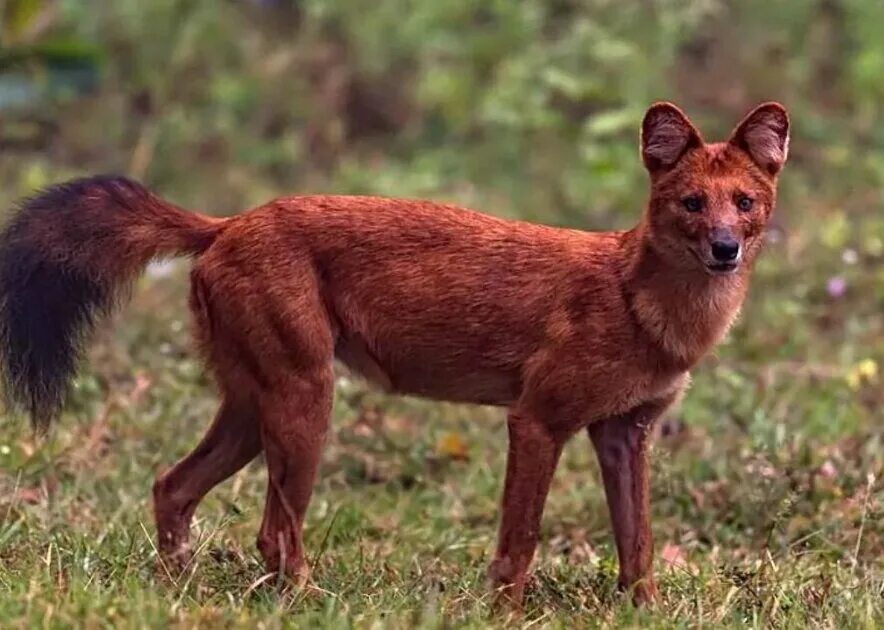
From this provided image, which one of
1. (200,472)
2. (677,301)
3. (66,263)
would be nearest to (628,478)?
(677,301)

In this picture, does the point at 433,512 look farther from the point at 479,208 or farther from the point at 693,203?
the point at 479,208

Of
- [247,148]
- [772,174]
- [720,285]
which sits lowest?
[247,148]

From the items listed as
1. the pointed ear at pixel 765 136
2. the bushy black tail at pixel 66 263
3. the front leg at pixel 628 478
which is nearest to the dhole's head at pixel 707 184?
the pointed ear at pixel 765 136

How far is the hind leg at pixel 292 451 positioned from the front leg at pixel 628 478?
2.97 ft

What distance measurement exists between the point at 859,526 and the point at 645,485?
41.1 inches

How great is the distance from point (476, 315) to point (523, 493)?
580mm

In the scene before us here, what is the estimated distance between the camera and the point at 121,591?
4551 mm

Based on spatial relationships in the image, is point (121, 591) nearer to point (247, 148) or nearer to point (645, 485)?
point (645, 485)

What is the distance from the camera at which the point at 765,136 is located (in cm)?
504

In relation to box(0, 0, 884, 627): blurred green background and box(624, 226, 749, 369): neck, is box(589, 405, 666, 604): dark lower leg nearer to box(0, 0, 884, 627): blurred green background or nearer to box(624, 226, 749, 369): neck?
box(0, 0, 884, 627): blurred green background

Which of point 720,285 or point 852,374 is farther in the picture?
point 852,374

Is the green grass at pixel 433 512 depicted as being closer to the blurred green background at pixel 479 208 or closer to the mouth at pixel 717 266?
the blurred green background at pixel 479 208

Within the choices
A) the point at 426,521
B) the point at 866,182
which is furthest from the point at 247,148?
the point at 426,521

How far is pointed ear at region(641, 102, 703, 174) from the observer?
5.03m
